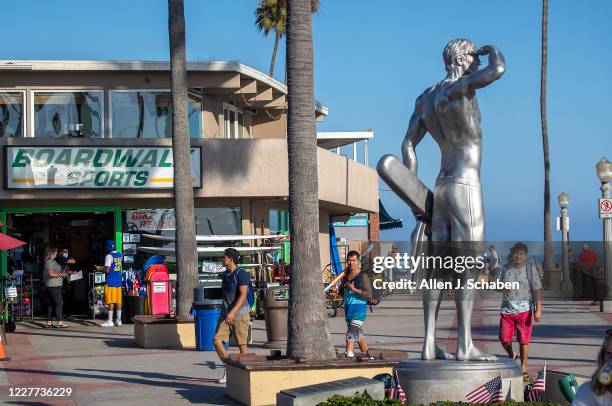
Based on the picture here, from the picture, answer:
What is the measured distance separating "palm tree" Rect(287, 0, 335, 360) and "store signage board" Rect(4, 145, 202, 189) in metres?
14.6

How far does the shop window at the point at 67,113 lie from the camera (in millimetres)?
28250

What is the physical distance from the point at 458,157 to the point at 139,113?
1904 cm

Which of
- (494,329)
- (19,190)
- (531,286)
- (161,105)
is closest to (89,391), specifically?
(531,286)

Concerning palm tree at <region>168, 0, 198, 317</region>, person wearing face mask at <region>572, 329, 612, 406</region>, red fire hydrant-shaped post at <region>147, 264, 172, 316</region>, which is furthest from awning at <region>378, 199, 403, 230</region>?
person wearing face mask at <region>572, 329, 612, 406</region>

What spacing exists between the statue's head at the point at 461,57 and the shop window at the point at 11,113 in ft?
63.4

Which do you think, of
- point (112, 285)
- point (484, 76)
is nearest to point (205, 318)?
point (112, 285)

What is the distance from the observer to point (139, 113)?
28.6 meters

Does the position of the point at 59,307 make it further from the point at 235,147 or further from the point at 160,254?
the point at 235,147

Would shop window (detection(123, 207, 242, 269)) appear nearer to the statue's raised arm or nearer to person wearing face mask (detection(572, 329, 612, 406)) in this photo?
the statue's raised arm

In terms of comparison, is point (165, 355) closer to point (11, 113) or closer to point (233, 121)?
point (11, 113)

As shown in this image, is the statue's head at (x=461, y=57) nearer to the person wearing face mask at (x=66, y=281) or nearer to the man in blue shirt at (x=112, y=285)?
the man in blue shirt at (x=112, y=285)

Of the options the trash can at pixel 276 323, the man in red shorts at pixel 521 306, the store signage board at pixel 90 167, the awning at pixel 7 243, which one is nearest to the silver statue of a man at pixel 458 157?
the man in red shorts at pixel 521 306

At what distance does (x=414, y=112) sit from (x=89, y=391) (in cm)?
577

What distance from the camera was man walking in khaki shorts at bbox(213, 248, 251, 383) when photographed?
13.9m
